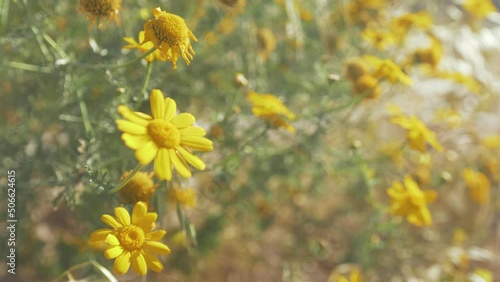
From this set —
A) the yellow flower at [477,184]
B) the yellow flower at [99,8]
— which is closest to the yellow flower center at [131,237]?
the yellow flower at [99,8]

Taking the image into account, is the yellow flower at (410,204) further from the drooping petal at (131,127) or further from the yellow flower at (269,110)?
the drooping petal at (131,127)

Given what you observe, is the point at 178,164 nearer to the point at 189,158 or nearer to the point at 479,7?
the point at 189,158

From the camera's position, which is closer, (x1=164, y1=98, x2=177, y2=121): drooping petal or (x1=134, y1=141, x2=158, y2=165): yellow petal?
(x1=134, y1=141, x2=158, y2=165): yellow petal

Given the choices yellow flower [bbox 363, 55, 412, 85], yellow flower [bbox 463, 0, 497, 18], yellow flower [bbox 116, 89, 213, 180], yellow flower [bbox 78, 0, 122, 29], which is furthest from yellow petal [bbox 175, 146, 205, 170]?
yellow flower [bbox 463, 0, 497, 18]

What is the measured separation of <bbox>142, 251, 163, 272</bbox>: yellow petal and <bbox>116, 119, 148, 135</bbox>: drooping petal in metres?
0.23

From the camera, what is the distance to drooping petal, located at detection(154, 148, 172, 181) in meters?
0.94

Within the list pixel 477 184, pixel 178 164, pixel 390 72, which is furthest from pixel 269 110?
pixel 477 184

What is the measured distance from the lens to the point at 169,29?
1074 mm

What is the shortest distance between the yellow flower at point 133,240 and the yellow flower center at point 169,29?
295 millimetres

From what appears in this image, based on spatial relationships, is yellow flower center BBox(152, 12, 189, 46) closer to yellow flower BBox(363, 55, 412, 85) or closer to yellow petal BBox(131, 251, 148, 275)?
yellow petal BBox(131, 251, 148, 275)

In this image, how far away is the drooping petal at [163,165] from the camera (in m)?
0.94

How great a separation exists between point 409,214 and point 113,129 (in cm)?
91

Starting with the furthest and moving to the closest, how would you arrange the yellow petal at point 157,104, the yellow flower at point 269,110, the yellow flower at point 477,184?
the yellow flower at point 477,184 → the yellow flower at point 269,110 → the yellow petal at point 157,104

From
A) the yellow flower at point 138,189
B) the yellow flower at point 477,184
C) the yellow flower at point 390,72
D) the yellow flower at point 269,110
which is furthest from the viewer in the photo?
the yellow flower at point 477,184
